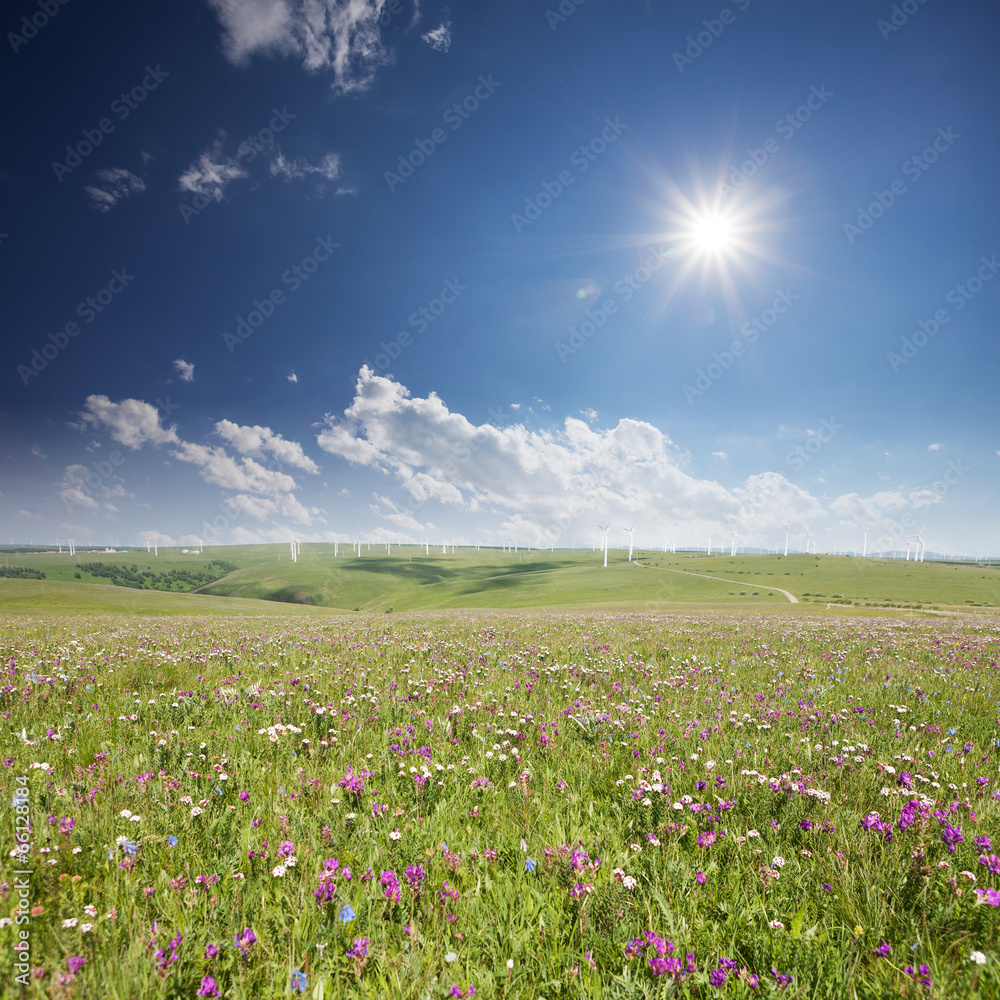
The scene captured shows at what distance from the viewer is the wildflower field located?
253 centimetres

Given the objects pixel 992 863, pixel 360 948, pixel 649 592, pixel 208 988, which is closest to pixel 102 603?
pixel 208 988

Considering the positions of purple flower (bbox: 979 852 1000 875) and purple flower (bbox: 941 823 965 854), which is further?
purple flower (bbox: 941 823 965 854)

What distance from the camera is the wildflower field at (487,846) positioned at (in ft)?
8.31

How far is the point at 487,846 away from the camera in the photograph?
3.75 meters

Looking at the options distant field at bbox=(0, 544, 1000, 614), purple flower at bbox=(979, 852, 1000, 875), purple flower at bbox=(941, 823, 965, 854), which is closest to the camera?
purple flower at bbox=(979, 852, 1000, 875)

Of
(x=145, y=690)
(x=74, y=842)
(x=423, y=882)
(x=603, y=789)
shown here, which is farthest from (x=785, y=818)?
(x=145, y=690)

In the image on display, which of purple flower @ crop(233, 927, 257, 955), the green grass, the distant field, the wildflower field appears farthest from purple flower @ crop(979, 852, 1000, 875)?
the green grass

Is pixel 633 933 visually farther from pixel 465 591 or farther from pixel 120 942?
pixel 465 591

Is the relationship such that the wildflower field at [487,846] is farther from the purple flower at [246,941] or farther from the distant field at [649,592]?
the distant field at [649,592]

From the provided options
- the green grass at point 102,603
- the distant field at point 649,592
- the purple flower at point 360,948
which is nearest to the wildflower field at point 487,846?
the purple flower at point 360,948

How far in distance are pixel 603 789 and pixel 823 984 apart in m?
2.46

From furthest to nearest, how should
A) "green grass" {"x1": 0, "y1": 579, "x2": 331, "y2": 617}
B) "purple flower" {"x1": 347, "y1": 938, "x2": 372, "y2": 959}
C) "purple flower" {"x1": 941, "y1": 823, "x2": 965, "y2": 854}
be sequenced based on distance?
"green grass" {"x1": 0, "y1": 579, "x2": 331, "y2": 617}, "purple flower" {"x1": 941, "y1": 823, "x2": 965, "y2": 854}, "purple flower" {"x1": 347, "y1": 938, "x2": 372, "y2": 959}

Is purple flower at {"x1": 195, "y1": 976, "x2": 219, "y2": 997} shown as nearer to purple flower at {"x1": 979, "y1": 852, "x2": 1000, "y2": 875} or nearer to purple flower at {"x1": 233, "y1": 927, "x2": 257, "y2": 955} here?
purple flower at {"x1": 233, "y1": 927, "x2": 257, "y2": 955}

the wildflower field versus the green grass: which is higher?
the wildflower field
